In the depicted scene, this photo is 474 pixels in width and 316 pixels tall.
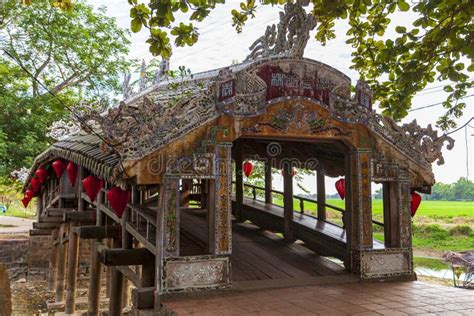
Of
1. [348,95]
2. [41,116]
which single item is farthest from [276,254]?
[41,116]

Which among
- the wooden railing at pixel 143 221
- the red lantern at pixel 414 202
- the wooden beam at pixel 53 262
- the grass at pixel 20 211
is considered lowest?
the wooden beam at pixel 53 262

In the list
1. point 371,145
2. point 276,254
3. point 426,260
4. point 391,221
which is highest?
Answer: point 371,145

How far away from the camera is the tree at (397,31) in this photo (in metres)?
4.36

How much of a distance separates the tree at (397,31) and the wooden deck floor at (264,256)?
2748mm

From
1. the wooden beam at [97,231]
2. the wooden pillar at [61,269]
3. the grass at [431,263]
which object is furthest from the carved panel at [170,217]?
the grass at [431,263]

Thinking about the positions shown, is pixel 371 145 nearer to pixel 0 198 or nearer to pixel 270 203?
pixel 270 203

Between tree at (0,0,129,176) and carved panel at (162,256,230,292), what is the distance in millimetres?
10173

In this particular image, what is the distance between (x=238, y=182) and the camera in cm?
1054

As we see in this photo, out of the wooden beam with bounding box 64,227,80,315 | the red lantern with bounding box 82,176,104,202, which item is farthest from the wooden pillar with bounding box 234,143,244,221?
the wooden beam with bounding box 64,227,80,315

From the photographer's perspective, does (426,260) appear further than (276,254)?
Yes

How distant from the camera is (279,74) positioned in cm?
603

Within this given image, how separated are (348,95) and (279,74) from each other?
47.3 inches

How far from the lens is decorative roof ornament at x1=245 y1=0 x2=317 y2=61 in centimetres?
646

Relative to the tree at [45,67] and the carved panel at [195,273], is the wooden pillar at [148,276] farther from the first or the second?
the tree at [45,67]
